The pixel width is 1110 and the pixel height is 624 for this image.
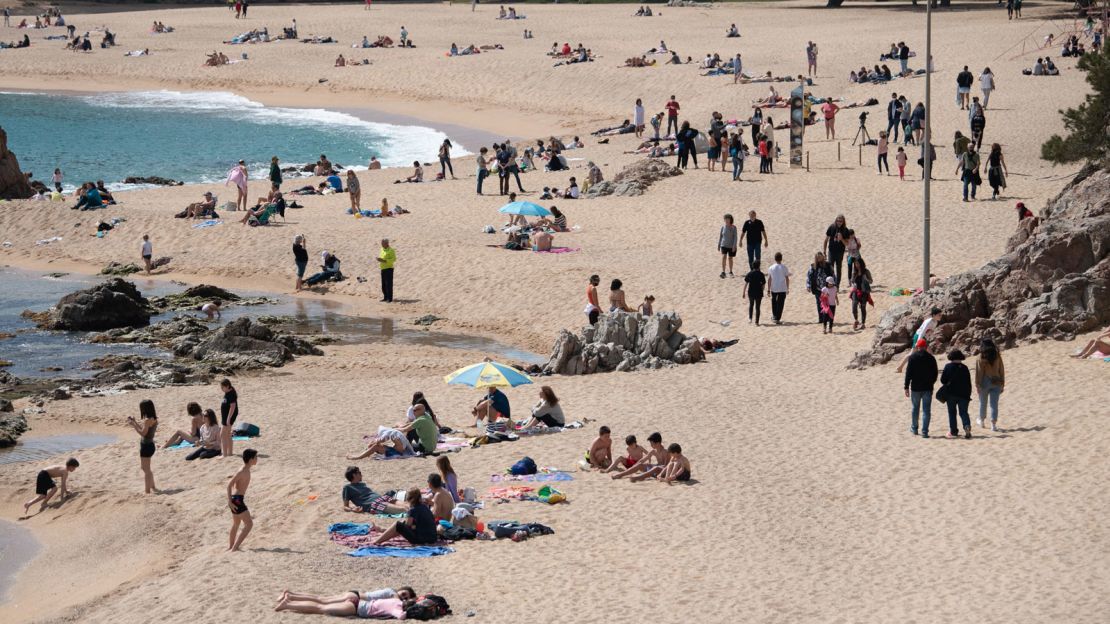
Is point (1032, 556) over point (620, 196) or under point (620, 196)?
under

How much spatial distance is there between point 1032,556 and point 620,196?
2419cm

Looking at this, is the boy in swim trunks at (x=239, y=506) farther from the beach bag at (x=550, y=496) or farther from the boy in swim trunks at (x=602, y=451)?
the boy in swim trunks at (x=602, y=451)

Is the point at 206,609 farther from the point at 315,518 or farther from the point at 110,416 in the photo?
the point at 110,416

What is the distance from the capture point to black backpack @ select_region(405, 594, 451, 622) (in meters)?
14.2

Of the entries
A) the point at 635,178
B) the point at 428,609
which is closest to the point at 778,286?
the point at 635,178

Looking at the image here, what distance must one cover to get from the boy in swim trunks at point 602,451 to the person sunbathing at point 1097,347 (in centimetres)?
746

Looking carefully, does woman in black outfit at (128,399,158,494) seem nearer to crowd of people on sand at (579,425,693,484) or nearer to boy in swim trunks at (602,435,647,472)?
crowd of people on sand at (579,425,693,484)

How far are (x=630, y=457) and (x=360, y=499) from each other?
3.58m

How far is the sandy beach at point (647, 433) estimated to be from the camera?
1498cm

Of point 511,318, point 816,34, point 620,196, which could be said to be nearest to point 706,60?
point 816,34

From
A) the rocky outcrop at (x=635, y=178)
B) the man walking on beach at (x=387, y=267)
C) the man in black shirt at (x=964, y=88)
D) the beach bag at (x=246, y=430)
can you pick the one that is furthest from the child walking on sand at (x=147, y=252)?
the man in black shirt at (x=964, y=88)

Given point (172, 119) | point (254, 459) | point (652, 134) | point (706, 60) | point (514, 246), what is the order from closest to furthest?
point (254, 459) < point (514, 246) < point (652, 134) < point (706, 60) < point (172, 119)

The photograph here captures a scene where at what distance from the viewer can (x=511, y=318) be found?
29312 mm

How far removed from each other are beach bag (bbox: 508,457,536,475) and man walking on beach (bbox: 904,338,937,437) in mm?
5037
